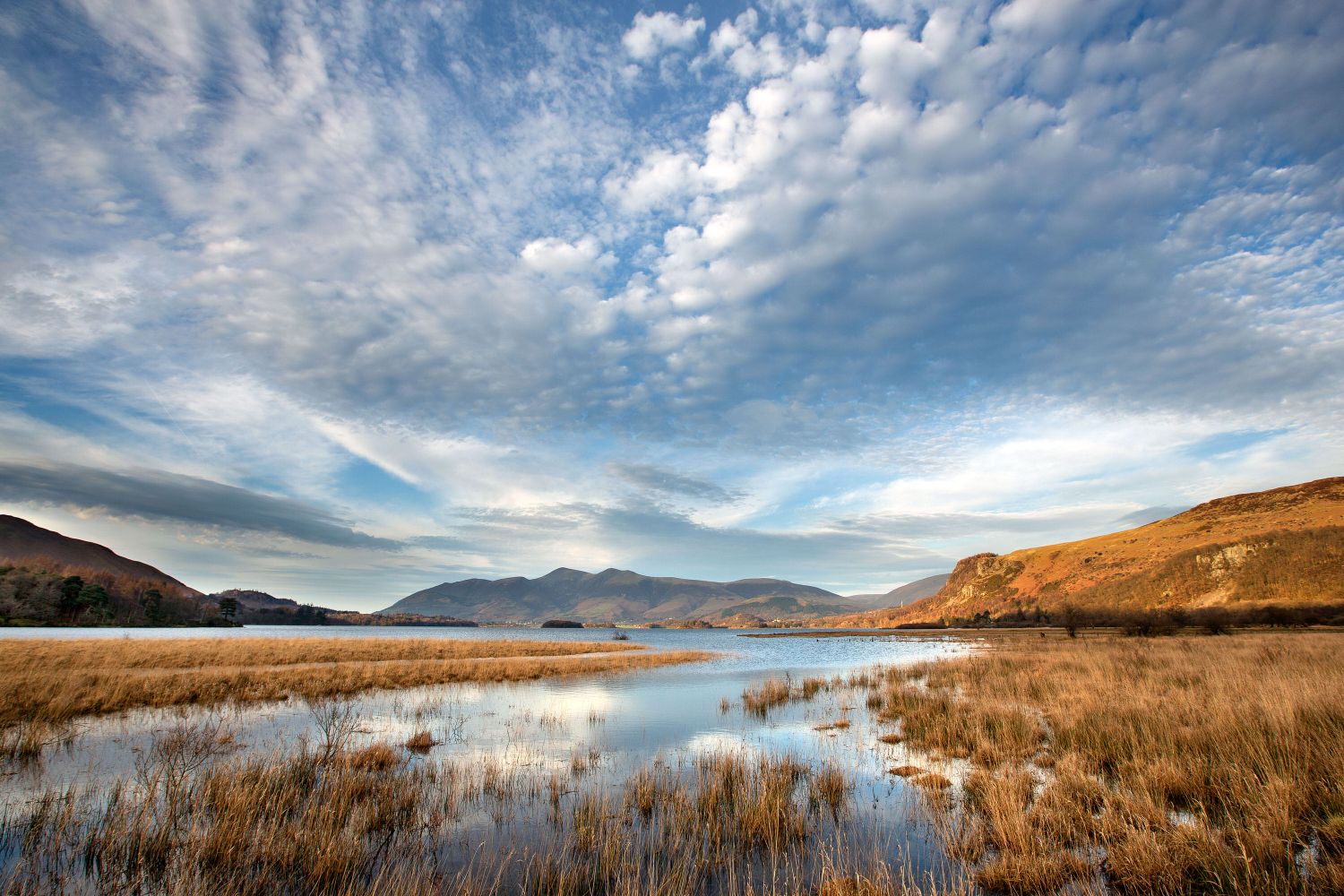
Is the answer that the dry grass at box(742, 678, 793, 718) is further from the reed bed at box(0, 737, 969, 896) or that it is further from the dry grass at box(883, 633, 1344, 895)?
the reed bed at box(0, 737, 969, 896)

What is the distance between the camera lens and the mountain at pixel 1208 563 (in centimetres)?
7588

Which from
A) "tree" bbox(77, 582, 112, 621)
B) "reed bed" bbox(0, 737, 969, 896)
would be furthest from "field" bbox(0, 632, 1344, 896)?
"tree" bbox(77, 582, 112, 621)

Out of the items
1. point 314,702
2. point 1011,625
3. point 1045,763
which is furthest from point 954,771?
point 1011,625

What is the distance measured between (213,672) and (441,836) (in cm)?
2700

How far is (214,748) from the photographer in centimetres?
1362

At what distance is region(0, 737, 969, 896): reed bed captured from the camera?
674 cm

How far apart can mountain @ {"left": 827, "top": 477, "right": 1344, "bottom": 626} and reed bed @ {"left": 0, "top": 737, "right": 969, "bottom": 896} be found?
70.5m

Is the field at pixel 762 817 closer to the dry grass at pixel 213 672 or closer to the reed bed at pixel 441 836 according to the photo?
the reed bed at pixel 441 836

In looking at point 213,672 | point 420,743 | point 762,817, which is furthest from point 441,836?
point 213,672

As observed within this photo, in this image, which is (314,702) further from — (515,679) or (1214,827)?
(1214,827)

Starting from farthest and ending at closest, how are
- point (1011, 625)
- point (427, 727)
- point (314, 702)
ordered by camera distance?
1. point (1011, 625)
2. point (314, 702)
3. point (427, 727)

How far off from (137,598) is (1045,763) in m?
217

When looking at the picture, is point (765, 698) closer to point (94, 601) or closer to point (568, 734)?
point (568, 734)

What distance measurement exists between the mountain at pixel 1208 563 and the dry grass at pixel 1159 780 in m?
58.2
